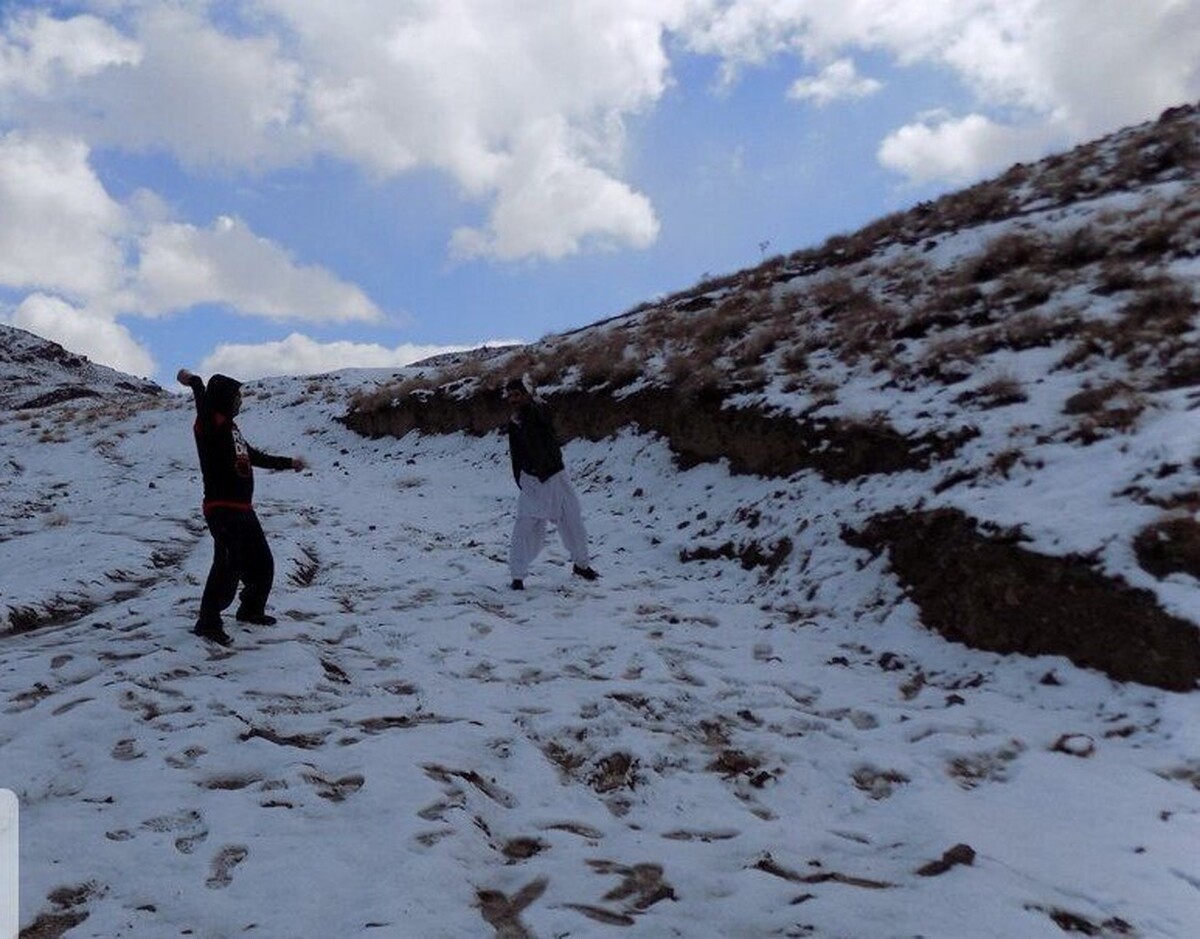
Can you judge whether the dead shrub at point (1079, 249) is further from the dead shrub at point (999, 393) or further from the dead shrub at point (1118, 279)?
the dead shrub at point (999, 393)

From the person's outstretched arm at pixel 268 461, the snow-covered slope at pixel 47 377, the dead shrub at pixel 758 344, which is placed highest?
the snow-covered slope at pixel 47 377

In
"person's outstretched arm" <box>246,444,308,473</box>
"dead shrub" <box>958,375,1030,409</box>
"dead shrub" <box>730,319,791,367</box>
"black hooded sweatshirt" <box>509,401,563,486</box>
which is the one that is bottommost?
"person's outstretched arm" <box>246,444,308,473</box>

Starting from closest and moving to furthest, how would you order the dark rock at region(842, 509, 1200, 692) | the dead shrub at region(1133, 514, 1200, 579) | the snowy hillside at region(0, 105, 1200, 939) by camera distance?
the snowy hillside at region(0, 105, 1200, 939) → the dark rock at region(842, 509, 1200, 692) → the dead shrub at region(1133, 514, 1200, 579)

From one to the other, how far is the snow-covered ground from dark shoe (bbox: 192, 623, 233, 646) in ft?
0.54

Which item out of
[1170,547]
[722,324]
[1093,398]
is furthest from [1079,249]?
[1170,547]

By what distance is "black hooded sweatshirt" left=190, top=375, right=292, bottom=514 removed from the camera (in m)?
6.88

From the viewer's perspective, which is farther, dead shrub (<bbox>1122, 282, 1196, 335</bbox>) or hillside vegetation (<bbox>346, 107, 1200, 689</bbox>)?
dead shrub (<bbox>1122, 282, 1196, 335</bbox>)

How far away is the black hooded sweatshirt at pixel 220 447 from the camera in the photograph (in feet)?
22.6

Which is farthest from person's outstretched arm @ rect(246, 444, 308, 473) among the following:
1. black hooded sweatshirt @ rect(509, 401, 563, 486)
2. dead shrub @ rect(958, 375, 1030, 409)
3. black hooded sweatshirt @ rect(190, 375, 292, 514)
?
dead shrub @ rect(958, 375, 1030, 409)

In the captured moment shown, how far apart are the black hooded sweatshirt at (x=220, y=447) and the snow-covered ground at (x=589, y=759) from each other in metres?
1.24

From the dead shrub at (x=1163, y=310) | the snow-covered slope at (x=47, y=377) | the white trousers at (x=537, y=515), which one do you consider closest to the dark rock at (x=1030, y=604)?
the white trousers at (x=537, y=515)

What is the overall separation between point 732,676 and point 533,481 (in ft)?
12.3

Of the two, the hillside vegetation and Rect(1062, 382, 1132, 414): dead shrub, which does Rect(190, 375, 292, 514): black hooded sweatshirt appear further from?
Rect(1062, 382, 1132, 414): dead shrub

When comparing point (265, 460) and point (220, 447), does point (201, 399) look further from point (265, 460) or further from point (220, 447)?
point (265, 460)
